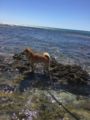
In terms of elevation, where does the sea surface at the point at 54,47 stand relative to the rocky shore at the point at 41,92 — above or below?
below

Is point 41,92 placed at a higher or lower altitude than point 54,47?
higher

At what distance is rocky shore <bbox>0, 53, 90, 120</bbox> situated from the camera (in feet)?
22.8

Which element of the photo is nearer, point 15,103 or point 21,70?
point 15,103

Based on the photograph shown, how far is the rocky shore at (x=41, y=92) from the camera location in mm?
6949

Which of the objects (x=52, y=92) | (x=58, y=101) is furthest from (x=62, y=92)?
(x=58, y=101)

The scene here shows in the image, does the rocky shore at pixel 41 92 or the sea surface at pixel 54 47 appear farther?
the sea surface at pixel 54 47

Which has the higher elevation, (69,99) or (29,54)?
(29,54)

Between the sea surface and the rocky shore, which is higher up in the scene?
the rocky shore

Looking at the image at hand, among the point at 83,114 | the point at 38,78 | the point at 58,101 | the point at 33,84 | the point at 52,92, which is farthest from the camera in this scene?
the point at 38,78

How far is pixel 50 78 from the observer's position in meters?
11.0

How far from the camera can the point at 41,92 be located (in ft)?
29.4

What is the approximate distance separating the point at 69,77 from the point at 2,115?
17.1 ft

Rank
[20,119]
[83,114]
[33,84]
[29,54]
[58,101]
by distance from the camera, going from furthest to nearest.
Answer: [29,54]
[33,84]
[58,101]
[83,114]
[20,119]

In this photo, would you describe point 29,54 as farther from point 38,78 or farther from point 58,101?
point 58,101
